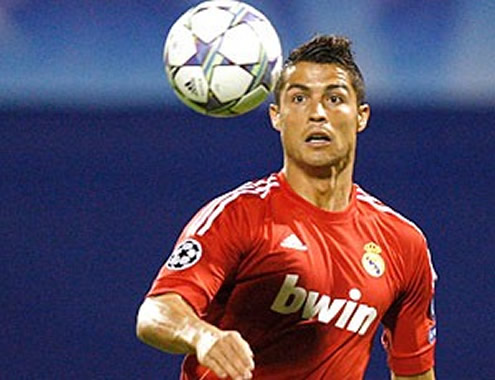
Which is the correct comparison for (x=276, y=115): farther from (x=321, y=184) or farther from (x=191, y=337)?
(x=191, y=337)

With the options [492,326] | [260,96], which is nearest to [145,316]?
[260,96]

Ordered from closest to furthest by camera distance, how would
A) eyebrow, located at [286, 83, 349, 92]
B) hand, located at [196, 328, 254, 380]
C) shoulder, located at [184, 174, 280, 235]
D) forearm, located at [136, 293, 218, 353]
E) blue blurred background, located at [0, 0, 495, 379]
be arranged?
hand, located at [196, 328, 254, 380] → forearm, located at [136, 293, 218, 353] → shoulder, located at [184, 174, 280, 235] → eyebrow, located at [286, 83, 349, 92] → blue blurred background, located at [0, 0, 495, 379]

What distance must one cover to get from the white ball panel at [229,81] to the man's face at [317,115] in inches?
5.1

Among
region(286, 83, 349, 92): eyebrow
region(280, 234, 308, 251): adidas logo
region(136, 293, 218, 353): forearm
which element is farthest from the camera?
region(286, 83, 349, 92): eyebrow

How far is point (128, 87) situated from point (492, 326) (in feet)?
7.07

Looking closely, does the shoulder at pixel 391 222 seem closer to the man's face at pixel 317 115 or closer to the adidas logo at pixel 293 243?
the man's face at pixel 317 115

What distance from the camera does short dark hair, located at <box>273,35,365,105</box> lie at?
4.40 metres

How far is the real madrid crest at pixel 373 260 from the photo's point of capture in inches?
174

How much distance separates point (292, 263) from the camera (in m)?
4.23

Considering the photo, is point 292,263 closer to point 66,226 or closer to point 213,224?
point 213,224

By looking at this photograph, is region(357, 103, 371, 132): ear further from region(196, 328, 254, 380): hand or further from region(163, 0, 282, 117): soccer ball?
region(196, 328, 254, 380): hand

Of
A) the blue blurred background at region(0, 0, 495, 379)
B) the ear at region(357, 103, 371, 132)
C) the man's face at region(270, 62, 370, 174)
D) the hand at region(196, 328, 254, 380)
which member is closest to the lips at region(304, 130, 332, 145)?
the man's face at region(270, 62, 370, 174)

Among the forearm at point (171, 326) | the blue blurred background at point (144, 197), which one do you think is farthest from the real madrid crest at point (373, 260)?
the blue blurred background at point (144, 197)

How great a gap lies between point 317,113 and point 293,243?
0.42 m
